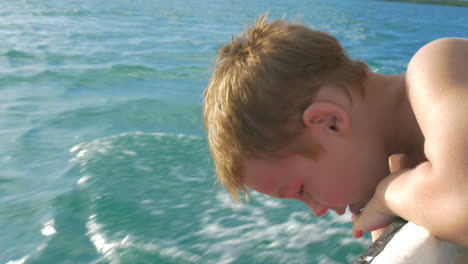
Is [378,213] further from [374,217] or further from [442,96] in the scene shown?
[442,96]

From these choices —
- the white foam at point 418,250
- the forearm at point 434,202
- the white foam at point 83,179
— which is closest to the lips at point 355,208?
the forearm at point 434,202

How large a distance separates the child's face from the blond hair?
0.04 meters

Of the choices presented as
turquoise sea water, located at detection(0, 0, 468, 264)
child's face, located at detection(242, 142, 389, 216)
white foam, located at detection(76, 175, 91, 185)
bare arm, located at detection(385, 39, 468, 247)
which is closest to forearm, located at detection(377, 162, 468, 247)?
bare arm, located at detection(385, 39, 468, 247)

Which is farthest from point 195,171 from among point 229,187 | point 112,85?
point 112,85

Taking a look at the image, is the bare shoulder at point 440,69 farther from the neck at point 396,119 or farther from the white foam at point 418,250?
the white foam at point 418,250

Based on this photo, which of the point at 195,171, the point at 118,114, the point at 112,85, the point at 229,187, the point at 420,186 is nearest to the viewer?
the point at 420,186

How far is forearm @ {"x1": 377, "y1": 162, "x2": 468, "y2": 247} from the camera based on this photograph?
1160 mm

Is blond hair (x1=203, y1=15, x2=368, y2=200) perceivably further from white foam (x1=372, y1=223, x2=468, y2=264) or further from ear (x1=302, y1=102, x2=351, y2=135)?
white foam (x1=372, y1=223, x2=468, y2=264)

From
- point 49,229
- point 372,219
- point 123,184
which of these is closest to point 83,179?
point 123,184

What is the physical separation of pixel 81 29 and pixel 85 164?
8.67m

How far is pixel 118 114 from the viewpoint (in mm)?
4840

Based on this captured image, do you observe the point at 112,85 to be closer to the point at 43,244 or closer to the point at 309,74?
the point at 43,244

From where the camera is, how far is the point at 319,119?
1512mm

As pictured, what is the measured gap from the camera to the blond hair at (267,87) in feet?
5.02
